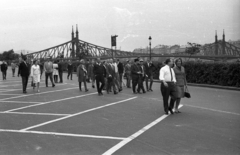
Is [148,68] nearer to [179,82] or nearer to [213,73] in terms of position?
[213,73]

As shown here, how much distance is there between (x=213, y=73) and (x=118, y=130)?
520 inches

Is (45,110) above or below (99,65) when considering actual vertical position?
below

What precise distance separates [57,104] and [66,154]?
20.1ft

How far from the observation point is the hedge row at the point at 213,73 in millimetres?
16500

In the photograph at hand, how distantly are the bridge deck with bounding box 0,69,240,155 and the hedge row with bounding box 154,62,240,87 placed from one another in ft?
23.4

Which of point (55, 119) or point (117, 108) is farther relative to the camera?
point (117, 108)

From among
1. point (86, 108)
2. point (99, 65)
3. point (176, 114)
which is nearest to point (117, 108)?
point (86, 108)

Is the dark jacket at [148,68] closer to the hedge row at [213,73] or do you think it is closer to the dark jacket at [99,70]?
the dark jacket at [99,70]

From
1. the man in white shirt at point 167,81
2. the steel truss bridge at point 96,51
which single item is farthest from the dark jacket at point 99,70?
the steel truss bridge at point 96,51

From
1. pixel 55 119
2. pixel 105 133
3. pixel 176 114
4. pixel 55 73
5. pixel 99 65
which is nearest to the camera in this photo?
pixel 105 133

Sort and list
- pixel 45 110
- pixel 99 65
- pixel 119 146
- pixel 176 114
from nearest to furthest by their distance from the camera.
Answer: pixel 119 146
pixel 176 114
pixel 45 110
pixel 99 65

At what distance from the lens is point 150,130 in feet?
21.3

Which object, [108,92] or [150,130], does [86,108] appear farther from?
[108,92]

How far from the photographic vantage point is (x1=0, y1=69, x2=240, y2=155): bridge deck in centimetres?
512
